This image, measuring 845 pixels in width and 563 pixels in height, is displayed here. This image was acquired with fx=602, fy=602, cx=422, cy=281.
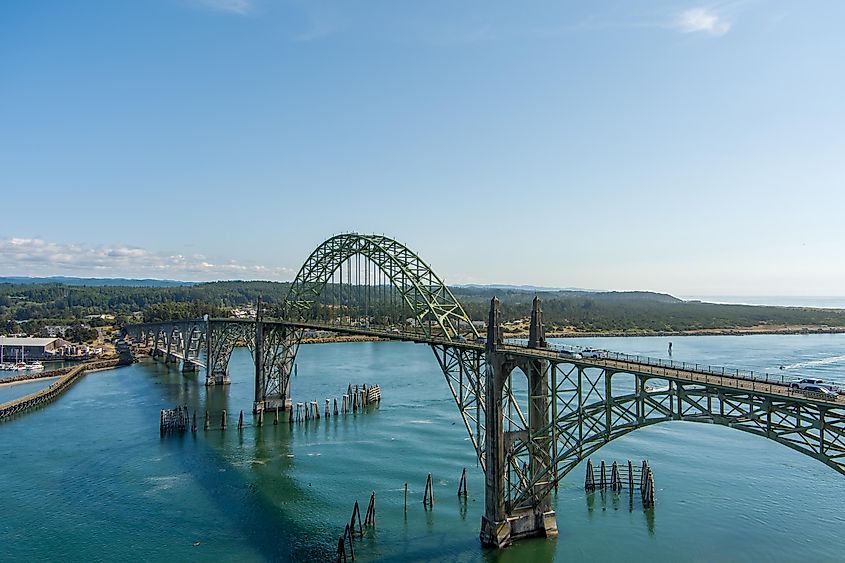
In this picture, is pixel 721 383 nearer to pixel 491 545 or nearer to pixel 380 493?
pixel 491 545

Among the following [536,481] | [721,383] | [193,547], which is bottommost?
[193,547]

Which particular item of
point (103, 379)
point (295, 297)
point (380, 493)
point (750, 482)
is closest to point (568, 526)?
point (380, 493)

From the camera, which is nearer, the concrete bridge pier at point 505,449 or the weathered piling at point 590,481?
the concrete bridge pier at point 505,449

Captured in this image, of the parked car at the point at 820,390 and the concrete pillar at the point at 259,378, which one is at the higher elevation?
the parked car at the point at 820,390

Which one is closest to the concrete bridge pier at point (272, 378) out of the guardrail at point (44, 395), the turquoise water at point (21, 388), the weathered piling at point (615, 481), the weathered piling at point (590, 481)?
the guardrail at point (44, 395)

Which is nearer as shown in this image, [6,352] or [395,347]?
[6,352]

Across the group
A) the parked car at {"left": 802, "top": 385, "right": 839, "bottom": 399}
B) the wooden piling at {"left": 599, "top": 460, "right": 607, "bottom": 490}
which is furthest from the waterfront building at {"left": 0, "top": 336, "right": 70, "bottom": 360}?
the parked car at {"left": 802, "top": 385, "right": 839, "bottom": 399}

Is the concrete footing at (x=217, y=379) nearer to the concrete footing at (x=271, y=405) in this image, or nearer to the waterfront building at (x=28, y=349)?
the concrete footing at (x=271, y=405)

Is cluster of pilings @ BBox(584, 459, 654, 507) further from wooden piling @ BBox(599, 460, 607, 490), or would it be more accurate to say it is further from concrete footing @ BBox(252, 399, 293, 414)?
concrete footing @ BBox(252, 399, 293, 414)
